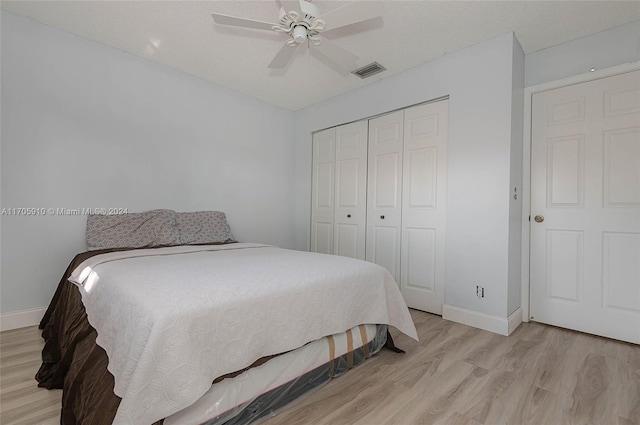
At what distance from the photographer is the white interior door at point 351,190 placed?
139 inches

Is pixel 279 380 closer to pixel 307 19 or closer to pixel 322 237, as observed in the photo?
pixel 307 19


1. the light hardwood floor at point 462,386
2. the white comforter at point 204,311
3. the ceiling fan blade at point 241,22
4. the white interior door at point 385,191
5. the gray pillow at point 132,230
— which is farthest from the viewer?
the white interior door at point 385,191

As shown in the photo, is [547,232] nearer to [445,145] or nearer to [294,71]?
Answer: [445,145]

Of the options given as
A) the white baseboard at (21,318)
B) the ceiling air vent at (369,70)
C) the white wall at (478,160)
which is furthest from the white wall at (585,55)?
the white baseboard at (21,318)

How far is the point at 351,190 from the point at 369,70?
1.34 meters

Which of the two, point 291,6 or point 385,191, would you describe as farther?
point 385,191

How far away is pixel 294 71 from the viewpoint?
3115 mm

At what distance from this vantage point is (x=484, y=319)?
98.0 inches

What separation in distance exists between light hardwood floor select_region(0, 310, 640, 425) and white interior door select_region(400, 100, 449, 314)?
75 centimetres

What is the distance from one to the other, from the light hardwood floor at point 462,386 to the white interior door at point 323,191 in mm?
1900

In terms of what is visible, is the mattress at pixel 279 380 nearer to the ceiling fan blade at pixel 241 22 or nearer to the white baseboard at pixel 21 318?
the ceiling fan blade at pixel 241 22

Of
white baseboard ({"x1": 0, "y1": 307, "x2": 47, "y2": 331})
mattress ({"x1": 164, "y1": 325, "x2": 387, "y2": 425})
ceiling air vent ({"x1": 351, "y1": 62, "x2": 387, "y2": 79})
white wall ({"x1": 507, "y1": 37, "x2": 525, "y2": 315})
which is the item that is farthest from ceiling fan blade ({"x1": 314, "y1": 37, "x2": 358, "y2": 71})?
white baseboard ({"x1": 0, "y1": 307, "x2": 47, "y2": 331})

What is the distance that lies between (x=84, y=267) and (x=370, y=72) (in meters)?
3.00

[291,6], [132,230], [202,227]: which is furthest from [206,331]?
[202,227]
